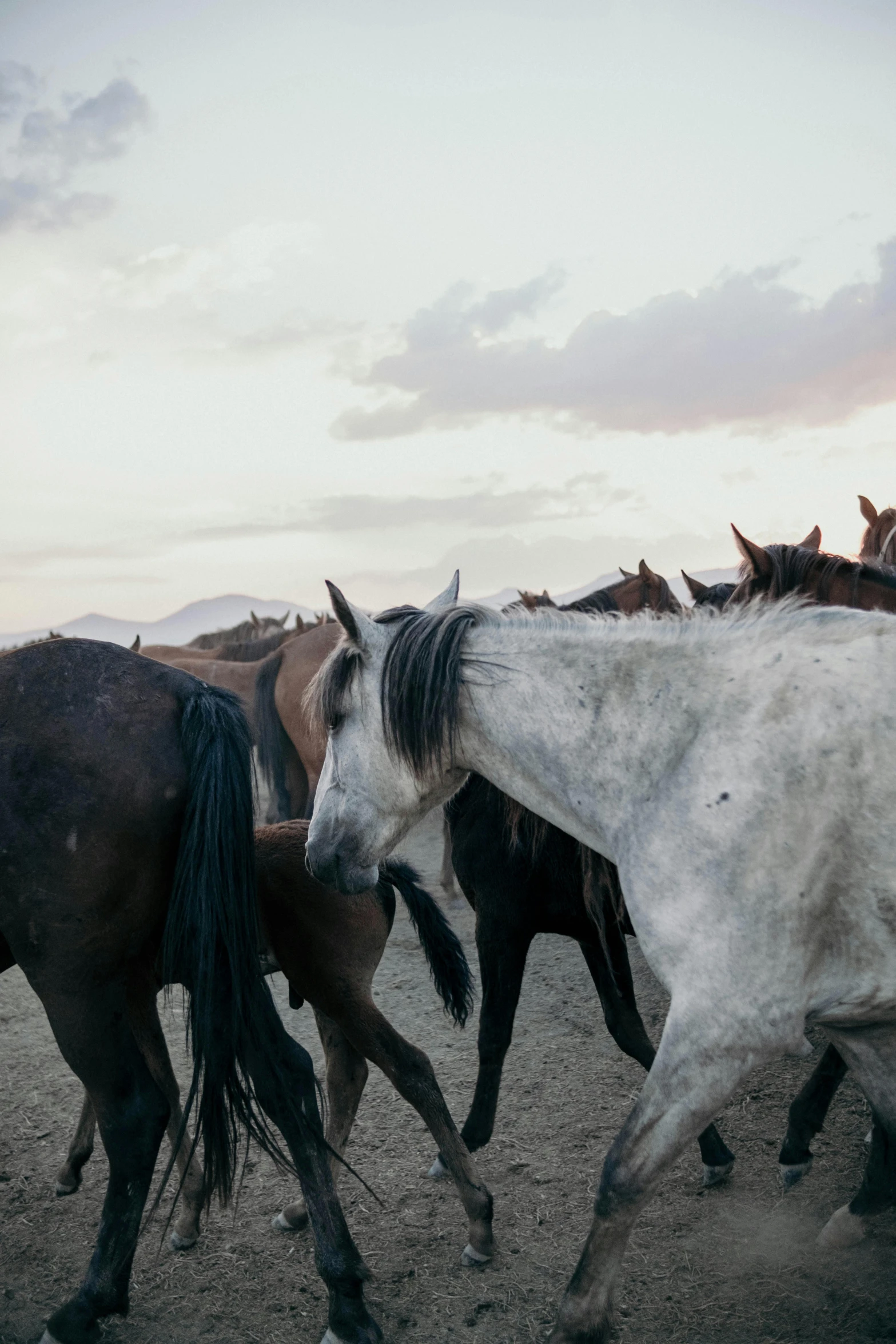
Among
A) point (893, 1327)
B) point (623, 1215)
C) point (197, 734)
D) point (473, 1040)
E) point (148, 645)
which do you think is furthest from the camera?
point (148, 645)

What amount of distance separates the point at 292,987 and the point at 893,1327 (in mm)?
2030

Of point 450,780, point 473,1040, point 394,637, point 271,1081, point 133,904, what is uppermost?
point 394,637

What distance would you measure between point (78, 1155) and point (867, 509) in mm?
5468

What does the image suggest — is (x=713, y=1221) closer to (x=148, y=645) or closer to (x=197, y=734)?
(x=197, y=734)

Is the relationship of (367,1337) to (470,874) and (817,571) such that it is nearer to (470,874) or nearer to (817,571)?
(470,874)

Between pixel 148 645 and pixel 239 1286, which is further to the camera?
pixel 148 645

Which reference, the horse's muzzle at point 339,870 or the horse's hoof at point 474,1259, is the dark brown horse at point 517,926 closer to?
the horse's hoof at point 474,1259

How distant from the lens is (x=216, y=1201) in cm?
351

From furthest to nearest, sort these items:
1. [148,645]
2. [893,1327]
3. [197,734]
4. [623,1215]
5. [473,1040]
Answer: [148,645] → [473,1040] → [197,734] → [893,1327] → [623,1215]

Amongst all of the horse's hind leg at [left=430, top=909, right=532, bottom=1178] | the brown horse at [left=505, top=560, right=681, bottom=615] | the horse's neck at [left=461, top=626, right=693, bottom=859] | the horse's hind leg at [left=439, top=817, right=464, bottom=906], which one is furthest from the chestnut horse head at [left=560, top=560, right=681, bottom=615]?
the horse's hind leg at [left=439, top=817, right=464, bottom=906]

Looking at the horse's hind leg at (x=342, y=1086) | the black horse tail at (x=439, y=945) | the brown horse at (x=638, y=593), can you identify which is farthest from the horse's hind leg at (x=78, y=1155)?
the brown horse at (x=638, y=593)

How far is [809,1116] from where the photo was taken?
339 centimetres

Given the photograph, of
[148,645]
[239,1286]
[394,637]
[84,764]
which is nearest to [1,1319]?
[239,1286]

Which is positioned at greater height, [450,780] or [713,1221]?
[450,780]
